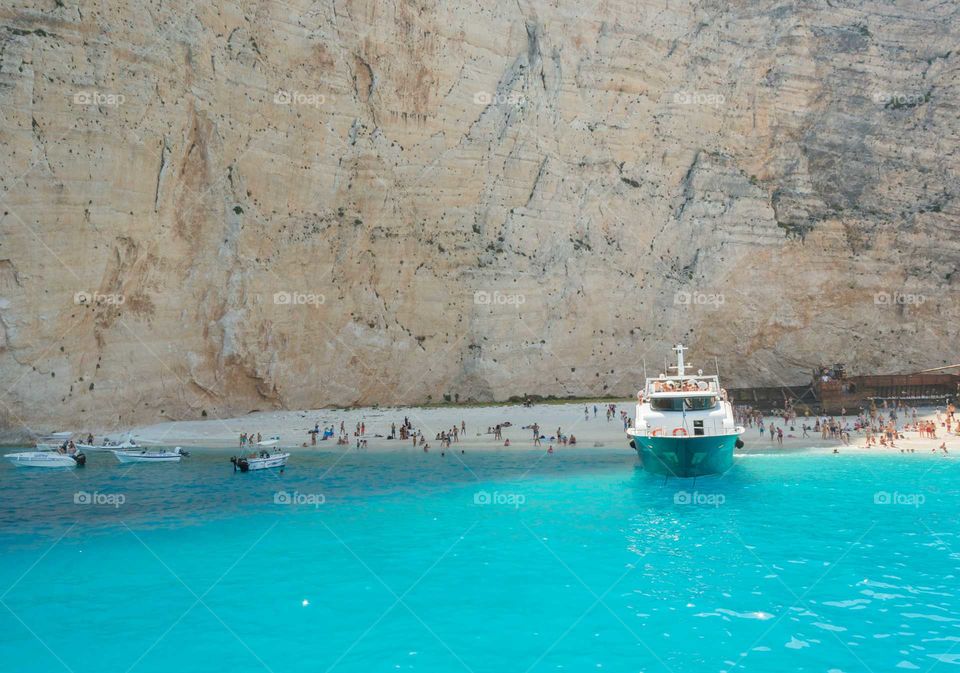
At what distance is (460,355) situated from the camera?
44875 mm

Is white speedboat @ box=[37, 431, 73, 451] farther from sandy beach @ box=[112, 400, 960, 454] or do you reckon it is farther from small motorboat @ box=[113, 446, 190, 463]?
small motorboat @ box=[113, 446, 190, 463]

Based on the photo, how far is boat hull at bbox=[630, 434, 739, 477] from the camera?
24.7m

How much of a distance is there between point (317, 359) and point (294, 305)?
3500 mm

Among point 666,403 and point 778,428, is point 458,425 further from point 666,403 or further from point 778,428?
point 778,428

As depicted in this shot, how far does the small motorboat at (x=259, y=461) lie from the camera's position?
95.6 feet

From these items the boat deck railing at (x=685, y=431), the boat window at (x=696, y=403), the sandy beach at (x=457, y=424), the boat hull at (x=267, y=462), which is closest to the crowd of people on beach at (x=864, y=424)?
the sandy beach at (x=457, y=424)

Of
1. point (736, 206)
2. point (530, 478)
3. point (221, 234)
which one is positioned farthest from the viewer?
point (736, 206)

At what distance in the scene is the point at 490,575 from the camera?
49.2ft

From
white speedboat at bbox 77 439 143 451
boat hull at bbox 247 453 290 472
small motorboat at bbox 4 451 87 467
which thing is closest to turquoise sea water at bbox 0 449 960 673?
boat hull at bbox 247 453 290 472

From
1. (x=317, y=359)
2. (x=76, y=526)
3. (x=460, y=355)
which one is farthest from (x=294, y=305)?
(x=76, y=526)

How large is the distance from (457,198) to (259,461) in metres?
23.3

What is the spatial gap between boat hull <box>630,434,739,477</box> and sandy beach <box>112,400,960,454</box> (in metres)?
7.25

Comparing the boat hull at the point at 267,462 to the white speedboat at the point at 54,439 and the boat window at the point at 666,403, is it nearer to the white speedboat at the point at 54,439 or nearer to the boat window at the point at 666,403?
the white speedboat at the point at 54,439

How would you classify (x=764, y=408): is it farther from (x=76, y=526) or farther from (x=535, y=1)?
(x=76, y=526)
